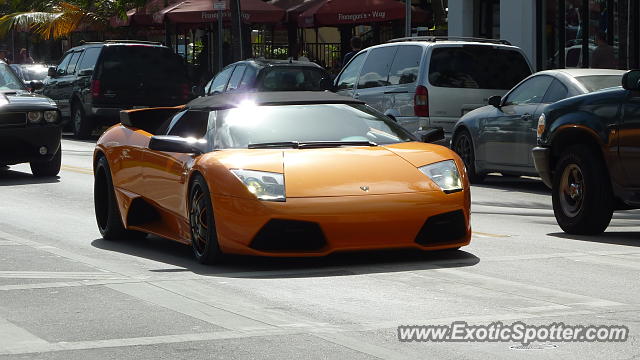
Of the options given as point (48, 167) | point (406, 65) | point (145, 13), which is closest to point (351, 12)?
point (145, 13)

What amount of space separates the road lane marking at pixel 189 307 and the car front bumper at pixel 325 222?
0.76m

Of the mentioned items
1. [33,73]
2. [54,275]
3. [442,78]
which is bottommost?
[33,73]

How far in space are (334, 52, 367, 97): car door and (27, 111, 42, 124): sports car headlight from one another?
15.8ft

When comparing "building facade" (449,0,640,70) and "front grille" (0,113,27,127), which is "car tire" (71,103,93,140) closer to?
"building facade" (449,0,640,70)

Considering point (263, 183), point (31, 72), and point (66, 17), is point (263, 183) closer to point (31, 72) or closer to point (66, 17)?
point (31, 72)

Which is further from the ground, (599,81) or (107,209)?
(599,81)

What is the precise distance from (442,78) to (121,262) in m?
9.84

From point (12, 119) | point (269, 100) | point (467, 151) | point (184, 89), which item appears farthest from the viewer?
point (184, 89)

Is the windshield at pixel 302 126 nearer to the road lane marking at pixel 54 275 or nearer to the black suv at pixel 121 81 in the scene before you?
the road lane marking at pixel 54 275

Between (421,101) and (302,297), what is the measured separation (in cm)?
1119

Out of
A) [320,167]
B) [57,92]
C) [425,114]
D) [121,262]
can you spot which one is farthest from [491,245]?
[57,92]

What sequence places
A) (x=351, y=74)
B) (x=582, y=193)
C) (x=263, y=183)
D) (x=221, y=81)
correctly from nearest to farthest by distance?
1. (x=263, y=183)
2. (x=582, y=193)
3. (x=351, y=74)
4. (x=221, y=81)

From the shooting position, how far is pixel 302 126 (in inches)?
398

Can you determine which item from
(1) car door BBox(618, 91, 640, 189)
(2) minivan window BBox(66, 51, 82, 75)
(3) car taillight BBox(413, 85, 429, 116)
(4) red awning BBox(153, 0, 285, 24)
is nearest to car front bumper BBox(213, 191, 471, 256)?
(1) car door BBox(618, 91, 640, 189)
